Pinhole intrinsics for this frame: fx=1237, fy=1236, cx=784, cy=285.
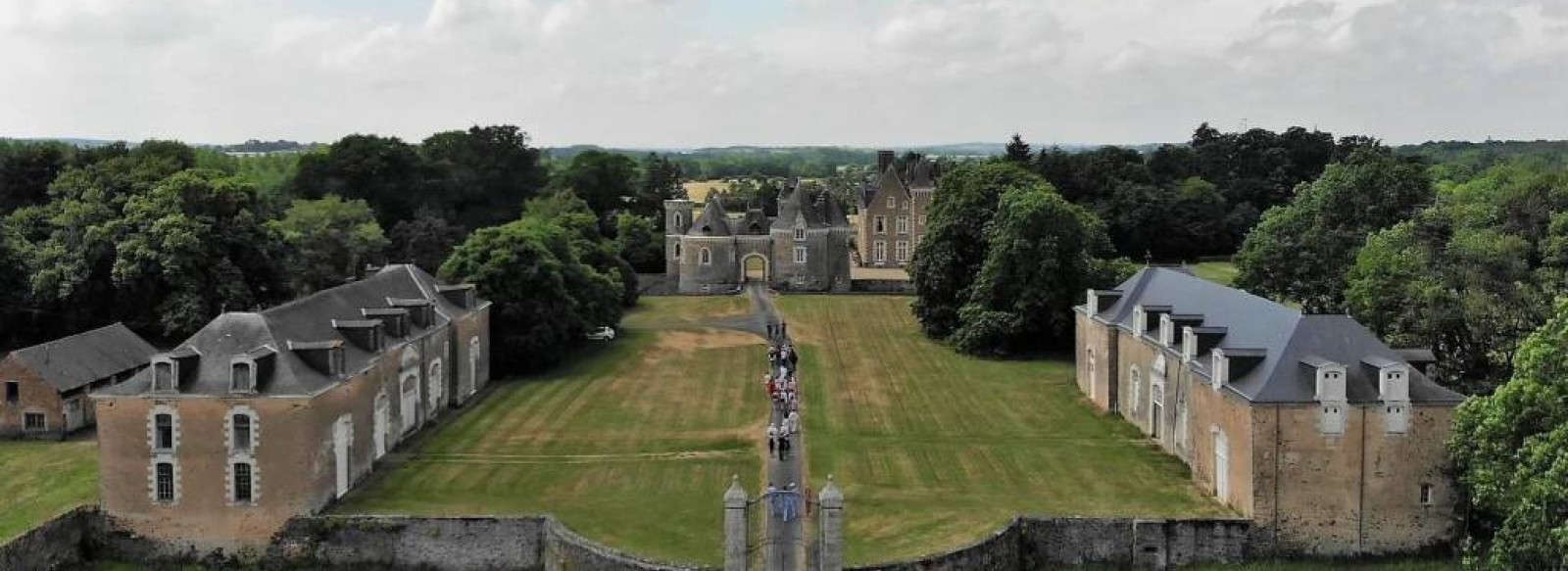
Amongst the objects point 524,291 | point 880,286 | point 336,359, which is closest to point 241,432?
point 336,359

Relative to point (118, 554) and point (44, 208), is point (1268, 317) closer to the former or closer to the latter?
point (118, 554)

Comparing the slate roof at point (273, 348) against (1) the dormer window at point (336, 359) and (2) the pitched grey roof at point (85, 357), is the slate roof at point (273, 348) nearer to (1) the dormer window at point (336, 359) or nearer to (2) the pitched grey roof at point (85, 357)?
(1) the dormer window at point (336, 359)

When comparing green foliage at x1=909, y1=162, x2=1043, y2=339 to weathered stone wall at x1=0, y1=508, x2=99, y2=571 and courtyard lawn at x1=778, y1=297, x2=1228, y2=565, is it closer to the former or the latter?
courtyard lawn at x1=778, y1=297, x2=1228, y2=565

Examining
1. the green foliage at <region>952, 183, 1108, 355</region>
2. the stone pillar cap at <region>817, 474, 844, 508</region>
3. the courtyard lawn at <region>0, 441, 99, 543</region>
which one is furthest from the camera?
the green foliage at <region>952, 183, 1108, 355</region>

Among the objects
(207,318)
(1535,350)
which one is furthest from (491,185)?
(1535,350)

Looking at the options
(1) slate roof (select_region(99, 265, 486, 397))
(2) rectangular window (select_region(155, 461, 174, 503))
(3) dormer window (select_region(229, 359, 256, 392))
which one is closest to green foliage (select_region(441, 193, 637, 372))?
(1) slate roof (select_region(99, 265, 486, 397))
